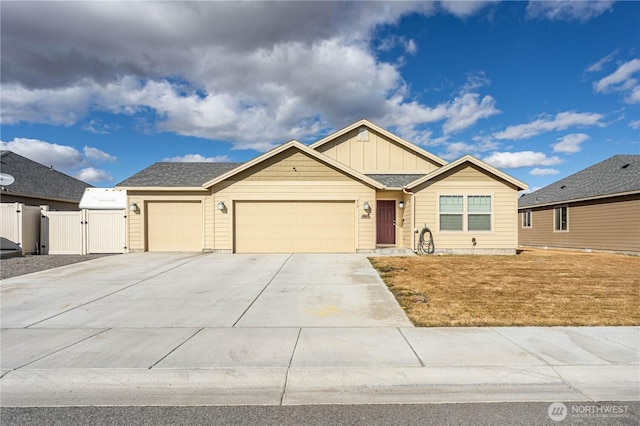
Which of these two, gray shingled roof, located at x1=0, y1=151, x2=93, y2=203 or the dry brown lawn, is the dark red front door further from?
gray shingled roof, located at x1=0, y1=151, x2=93, y2=203

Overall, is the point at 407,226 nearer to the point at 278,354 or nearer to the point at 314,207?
the point at 314,207

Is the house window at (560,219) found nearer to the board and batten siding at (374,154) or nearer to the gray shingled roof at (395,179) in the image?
the board and batten siding at (374,154)

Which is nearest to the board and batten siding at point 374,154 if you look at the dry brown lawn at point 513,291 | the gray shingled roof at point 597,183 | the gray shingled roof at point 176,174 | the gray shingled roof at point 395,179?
the gray shingled roof at point 395,179

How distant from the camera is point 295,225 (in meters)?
14.7

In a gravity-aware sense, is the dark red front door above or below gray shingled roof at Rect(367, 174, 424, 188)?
below

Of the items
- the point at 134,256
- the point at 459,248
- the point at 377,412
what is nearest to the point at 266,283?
the point at 377,412

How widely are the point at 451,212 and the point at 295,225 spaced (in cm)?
665

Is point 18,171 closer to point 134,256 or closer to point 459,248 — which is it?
point 134,256

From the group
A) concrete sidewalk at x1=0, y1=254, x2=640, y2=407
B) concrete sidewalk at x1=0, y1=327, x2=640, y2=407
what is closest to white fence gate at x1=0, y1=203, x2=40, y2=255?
concrete sidewalk at x1=0, y1=254, x2=640, y2=407

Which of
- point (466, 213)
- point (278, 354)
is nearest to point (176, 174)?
point (466, 213)

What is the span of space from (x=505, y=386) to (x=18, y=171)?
85.5ft

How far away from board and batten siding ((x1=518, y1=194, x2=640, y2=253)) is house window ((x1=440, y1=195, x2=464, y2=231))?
8128 mm

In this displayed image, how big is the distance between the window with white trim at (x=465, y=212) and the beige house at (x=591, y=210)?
22.7ft

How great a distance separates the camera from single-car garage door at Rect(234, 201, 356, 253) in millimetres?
14680
